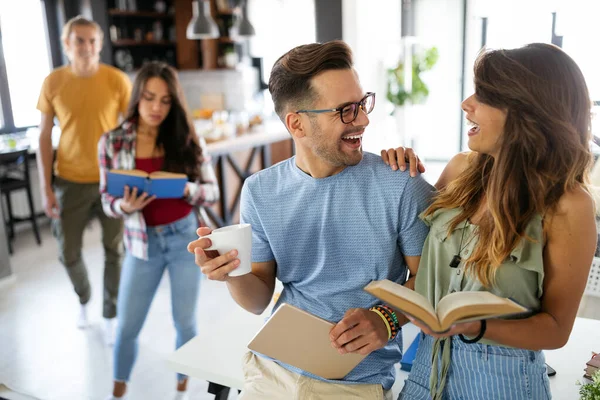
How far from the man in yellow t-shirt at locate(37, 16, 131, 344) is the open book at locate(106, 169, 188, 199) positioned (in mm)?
939

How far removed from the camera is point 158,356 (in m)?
2.98

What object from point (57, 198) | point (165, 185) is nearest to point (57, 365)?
point (57, 198)

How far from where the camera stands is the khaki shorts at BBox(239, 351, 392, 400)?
1.38 meters

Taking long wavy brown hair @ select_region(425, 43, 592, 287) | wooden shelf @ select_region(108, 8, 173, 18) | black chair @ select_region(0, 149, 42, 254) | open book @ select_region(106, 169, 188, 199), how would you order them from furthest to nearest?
wooden shelf @ select_region(108, 8, 173, 18), black chair @ select_region(0, 149, 42, 254), open book @ select_region(106, 169, 188, 199), long wavy brown hair @ select_region(425, 43, 592, 287)

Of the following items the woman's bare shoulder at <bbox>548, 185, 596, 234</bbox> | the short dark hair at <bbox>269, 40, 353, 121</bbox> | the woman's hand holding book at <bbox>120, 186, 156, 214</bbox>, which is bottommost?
the woman's hand holding book at <bbox>120, 186, 156, 214</bbox>

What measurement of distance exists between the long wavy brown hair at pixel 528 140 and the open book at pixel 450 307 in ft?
0.73

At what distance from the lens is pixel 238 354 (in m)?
1.61

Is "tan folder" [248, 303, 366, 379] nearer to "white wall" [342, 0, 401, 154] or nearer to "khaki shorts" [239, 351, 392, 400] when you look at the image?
"khaki shorts" [239, 351, 392, 400]

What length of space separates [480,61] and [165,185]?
1.38 metres

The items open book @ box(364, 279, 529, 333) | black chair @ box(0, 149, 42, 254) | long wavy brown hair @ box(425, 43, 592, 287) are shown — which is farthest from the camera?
black chair @ box(0, 149, 42, 254)

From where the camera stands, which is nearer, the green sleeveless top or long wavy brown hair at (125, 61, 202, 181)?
the green sleeveless top

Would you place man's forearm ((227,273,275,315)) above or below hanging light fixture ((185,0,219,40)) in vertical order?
below

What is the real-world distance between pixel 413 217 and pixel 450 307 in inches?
16.0

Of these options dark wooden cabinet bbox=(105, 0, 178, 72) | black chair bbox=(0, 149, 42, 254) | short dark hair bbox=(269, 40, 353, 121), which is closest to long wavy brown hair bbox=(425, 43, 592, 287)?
short dark hair bbox=(269, 40, 353, 121)
